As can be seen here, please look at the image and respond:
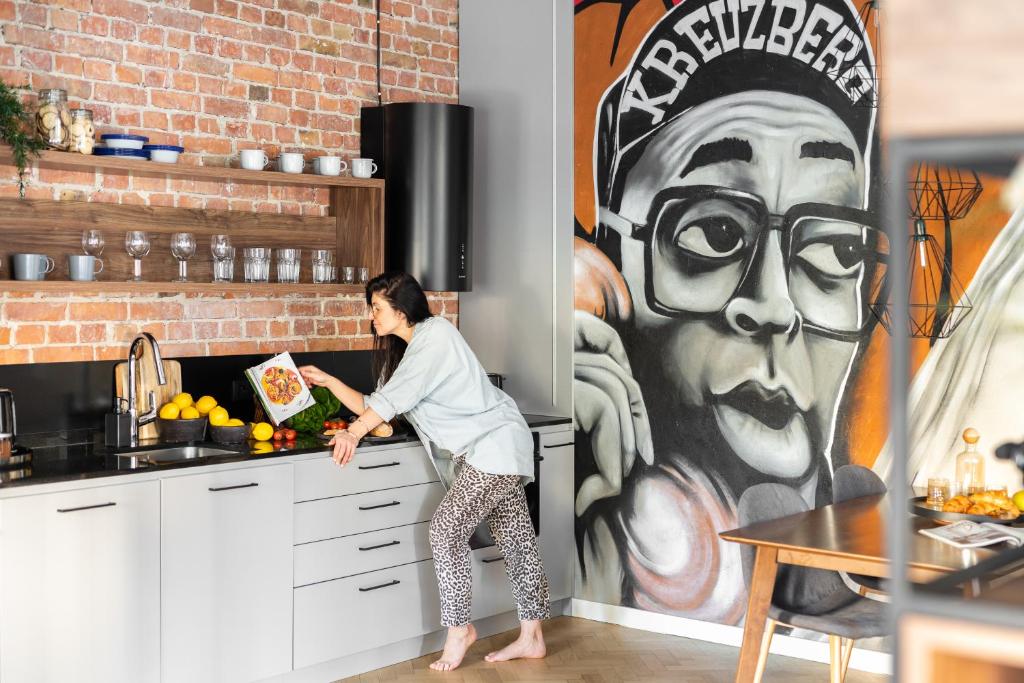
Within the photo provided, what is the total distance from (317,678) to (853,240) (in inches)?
104

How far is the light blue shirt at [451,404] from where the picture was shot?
4.23 meters

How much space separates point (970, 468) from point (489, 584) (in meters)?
2.00

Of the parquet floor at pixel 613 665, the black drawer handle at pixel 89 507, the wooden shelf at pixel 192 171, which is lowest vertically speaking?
the parquet floor at pixel 613 665

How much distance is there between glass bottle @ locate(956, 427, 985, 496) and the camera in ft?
12.6

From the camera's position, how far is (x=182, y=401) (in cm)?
426

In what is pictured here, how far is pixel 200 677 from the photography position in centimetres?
378

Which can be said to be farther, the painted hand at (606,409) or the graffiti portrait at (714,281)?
the painted hand at (606,409)

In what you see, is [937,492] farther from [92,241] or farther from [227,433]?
[92,241]

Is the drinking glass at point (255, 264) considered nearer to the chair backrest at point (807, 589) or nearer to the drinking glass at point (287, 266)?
the drinking glass at point (287, 266)

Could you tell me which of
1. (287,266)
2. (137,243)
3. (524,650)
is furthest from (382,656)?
(137,243)

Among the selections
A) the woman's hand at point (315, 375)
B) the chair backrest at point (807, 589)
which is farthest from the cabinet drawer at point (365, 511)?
the chair backrest at point (807, 589)

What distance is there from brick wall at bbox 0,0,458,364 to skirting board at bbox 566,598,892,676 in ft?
5.46

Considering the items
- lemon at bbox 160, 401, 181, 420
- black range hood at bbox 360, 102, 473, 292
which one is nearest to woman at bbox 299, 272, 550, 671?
lemon at bbox 160, 401, 181, 420

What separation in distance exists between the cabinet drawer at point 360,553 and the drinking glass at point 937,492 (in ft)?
6.39
